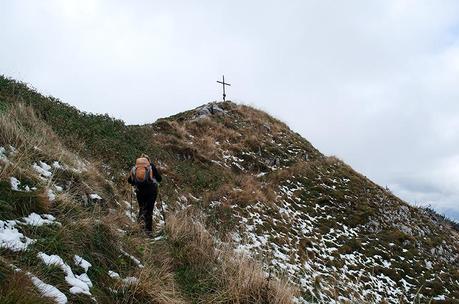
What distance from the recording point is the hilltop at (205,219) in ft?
15.3

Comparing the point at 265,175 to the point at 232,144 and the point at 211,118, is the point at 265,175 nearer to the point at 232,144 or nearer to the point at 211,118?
the point at 232,144

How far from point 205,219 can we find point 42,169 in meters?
6.30

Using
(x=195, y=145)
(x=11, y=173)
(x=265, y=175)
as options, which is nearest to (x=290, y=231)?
(x=265, y=175)

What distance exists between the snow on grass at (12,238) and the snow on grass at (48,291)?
0.51 metres

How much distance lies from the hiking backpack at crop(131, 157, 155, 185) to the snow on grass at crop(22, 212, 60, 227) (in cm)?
319

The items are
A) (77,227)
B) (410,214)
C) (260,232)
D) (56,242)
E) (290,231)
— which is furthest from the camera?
(410,214)

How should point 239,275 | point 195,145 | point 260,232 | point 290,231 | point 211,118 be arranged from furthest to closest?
point 211,118
point 195,145
point 290,231
point 260,232
point 239,275

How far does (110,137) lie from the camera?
14.1 m

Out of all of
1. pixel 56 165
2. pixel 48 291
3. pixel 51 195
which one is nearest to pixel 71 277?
pixel 48 291

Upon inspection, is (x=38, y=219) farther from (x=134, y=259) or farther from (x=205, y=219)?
(x=205, y=219)

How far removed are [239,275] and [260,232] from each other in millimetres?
8544

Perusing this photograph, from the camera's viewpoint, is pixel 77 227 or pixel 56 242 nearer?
pixel 56 242

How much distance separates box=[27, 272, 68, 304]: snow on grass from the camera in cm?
357

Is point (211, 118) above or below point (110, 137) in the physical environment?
above
